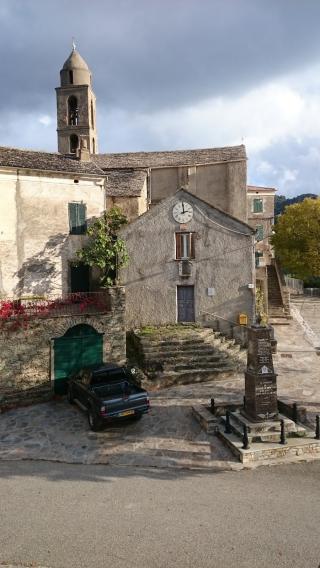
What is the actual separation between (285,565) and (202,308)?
1447cm

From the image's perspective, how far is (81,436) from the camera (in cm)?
1279

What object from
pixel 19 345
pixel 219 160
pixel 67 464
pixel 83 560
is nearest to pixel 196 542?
pixel 83 560

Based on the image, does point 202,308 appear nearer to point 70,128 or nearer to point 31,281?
point 31,281

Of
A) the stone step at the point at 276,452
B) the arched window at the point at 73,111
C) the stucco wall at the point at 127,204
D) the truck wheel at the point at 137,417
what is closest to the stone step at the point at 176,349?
the truck wheel at the point at 137,417

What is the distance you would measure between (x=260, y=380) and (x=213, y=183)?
61.9 ft

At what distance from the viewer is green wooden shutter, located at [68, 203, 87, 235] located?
20.6 metres

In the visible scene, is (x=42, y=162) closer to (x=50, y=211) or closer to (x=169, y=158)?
(x=50, y=211)

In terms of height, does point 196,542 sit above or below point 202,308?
below

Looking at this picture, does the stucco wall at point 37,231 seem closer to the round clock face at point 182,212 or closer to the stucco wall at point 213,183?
the round clock face at point 182,212

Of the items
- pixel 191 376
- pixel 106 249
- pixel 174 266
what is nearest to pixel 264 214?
pixel 174 266

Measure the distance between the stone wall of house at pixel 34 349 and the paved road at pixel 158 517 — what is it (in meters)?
5.35

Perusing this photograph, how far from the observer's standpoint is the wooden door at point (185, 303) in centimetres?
2094

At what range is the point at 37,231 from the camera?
783 inches

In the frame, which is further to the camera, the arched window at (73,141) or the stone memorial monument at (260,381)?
the arched window at (73,141)
